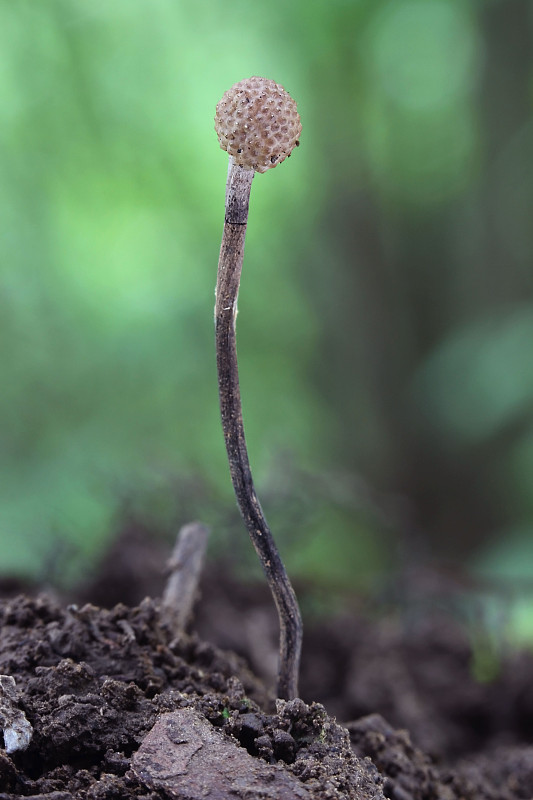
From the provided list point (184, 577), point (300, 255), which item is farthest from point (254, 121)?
point (300, 255)

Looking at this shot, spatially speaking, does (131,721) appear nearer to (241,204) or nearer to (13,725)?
(13,725)

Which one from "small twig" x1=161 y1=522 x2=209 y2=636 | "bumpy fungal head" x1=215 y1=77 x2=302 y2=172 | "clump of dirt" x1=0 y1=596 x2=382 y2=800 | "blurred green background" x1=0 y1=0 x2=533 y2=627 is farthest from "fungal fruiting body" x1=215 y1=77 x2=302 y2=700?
"blurred green background" x1=0 y1=0 x2=533 y2=627

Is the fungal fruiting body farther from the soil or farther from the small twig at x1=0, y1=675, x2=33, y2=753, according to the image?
the small twig at x1=0, y1=675, x2=33, y2=753

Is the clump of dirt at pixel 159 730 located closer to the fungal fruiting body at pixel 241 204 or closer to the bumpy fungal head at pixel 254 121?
the fungal fruiting body at pixel 241 204

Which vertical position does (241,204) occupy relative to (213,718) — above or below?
above

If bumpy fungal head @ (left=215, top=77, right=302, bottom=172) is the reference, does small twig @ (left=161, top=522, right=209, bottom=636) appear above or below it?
below

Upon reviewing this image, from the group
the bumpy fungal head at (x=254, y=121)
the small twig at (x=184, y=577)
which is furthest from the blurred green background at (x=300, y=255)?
the bumpy fungal head at (x=254, y=121)
